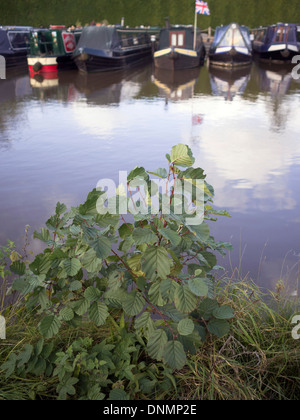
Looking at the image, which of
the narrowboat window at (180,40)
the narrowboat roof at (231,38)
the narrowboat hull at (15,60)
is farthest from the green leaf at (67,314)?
the narrowboat roof at (231,38)

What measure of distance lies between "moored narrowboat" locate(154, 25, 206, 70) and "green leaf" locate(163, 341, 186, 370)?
1965 centimetres

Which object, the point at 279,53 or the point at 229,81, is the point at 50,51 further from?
the point at 279,53

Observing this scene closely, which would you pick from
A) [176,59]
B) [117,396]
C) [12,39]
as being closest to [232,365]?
[117,396]

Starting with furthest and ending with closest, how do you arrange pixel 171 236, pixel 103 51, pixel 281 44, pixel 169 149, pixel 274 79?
pixel 281 44 < pixel 103 51 < pixel 274 79 < pixel 169 149 < pixel 171 236

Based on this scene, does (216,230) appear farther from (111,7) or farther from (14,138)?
(111,7)

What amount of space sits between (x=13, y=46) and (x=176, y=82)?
1012 centimetres

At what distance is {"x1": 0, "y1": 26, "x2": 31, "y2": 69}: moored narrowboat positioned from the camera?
20.3 m

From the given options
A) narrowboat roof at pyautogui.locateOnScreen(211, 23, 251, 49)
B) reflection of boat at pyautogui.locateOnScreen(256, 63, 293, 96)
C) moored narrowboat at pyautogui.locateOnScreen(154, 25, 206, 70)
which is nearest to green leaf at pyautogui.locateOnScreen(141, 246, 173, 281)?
reflection of boat at pyautogui.locateOnScreen(256, 63, 293, 96)

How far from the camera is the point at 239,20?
34.9 meters

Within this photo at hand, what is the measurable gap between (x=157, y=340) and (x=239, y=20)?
3801 cm

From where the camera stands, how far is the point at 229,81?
16.8m

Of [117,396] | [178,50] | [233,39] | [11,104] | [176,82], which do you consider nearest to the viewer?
[117,396]

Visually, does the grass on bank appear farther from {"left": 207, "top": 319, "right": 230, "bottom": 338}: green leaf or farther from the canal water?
the canal water

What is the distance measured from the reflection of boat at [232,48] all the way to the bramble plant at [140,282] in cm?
2084
